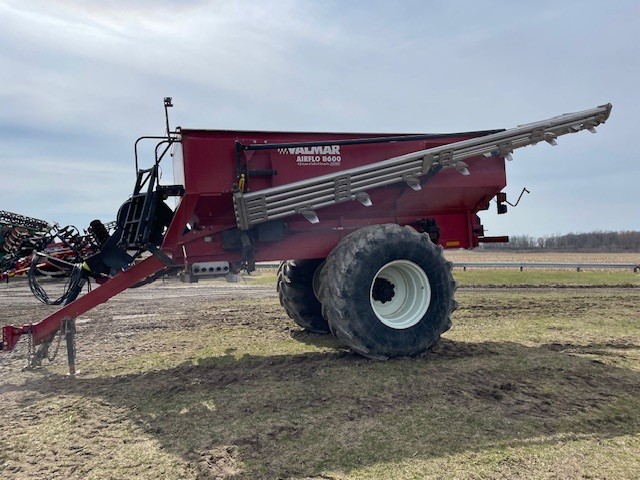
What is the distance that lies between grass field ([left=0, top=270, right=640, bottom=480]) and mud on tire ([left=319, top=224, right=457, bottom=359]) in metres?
0.28

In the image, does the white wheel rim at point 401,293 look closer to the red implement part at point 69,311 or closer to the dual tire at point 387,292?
the dual tire at point 387,292

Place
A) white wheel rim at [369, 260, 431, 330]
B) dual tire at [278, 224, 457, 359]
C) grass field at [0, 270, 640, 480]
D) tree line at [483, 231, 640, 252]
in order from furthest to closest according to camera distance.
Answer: tree line at [483, 231, 640, 252] → white wheel rim at [369, 260, 431, 330] → dual tire at [278, 224, 457, 359] → grass field at [0, 270, 640, 480]

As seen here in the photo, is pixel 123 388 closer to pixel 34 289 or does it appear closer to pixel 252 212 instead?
pixel 252 212

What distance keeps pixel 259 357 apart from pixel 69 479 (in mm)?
3192

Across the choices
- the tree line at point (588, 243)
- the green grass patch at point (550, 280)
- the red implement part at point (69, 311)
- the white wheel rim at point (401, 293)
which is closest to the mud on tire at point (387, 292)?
the white wheel rim at point (401, 293)

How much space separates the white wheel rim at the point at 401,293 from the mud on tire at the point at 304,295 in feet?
5.07

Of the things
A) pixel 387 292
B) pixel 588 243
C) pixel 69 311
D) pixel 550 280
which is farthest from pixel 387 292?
pixel 588 243

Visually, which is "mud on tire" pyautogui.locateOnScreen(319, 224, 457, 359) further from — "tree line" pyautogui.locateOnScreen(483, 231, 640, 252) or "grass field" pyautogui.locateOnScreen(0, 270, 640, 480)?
"tree line" pyautogui.locateOnScreen(483, 231, 640, 252)

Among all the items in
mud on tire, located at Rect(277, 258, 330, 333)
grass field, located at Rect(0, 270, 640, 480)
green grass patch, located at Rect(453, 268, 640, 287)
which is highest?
mud on tire, located at Rect(277, 258, 330, 333)

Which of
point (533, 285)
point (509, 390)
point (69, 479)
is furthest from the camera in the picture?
point (533, 285)

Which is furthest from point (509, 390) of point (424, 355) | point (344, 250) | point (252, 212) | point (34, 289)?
point (34, 289)

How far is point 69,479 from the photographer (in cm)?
329

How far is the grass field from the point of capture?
11.3ft

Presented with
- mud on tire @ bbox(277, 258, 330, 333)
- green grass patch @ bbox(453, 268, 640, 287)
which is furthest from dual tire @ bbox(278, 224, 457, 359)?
green grass patch @ bbox(453, 268, 640, 287)
